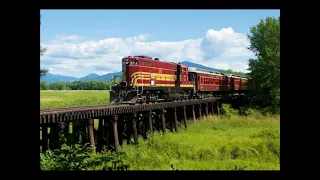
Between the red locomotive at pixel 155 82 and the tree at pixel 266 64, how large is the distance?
5.68 meters

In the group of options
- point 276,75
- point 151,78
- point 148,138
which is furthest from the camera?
point 276,75

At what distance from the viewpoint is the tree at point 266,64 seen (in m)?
36.6

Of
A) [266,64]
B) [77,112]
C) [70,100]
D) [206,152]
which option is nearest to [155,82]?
[206,152]

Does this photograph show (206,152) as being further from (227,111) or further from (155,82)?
(227,111)

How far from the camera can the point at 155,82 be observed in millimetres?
26891

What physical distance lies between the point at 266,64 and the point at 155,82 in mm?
15592

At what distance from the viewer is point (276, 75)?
36.6 metres

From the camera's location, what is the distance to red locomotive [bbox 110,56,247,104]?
24844 millimetres
